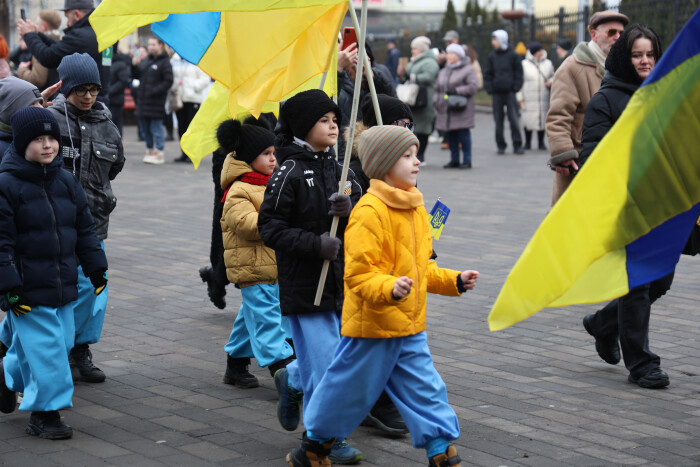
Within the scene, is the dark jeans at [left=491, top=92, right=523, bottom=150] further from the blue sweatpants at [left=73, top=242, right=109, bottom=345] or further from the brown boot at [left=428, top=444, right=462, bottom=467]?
the brown boot at [left=428, top=444, right=462, bottom=467]

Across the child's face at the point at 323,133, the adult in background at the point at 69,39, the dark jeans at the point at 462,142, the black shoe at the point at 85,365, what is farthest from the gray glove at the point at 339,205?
the dark jeans at the point at 462,142

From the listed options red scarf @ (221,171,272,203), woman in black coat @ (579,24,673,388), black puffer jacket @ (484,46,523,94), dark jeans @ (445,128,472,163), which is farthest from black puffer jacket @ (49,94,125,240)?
black puffer jacket @ (484,46,523,94)

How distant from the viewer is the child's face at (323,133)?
506cm

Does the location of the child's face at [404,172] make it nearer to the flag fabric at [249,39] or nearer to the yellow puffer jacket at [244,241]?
the flag fabric at [249,39]

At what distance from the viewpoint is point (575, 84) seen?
7508 mm

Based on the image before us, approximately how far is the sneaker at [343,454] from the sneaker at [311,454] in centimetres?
11

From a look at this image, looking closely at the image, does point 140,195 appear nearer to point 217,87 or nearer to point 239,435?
point 217,87

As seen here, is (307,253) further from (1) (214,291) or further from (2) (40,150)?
(1) (214,291)

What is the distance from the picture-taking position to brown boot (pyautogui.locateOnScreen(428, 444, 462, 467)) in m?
4.39

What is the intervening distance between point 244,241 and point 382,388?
184 centimetres

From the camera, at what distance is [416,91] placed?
17.3 m

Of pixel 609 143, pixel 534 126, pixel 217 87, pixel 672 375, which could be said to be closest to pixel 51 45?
pixel 217 87

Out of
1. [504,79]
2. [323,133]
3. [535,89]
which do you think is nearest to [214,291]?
[323,133]

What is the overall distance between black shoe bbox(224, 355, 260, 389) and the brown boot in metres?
1.90
